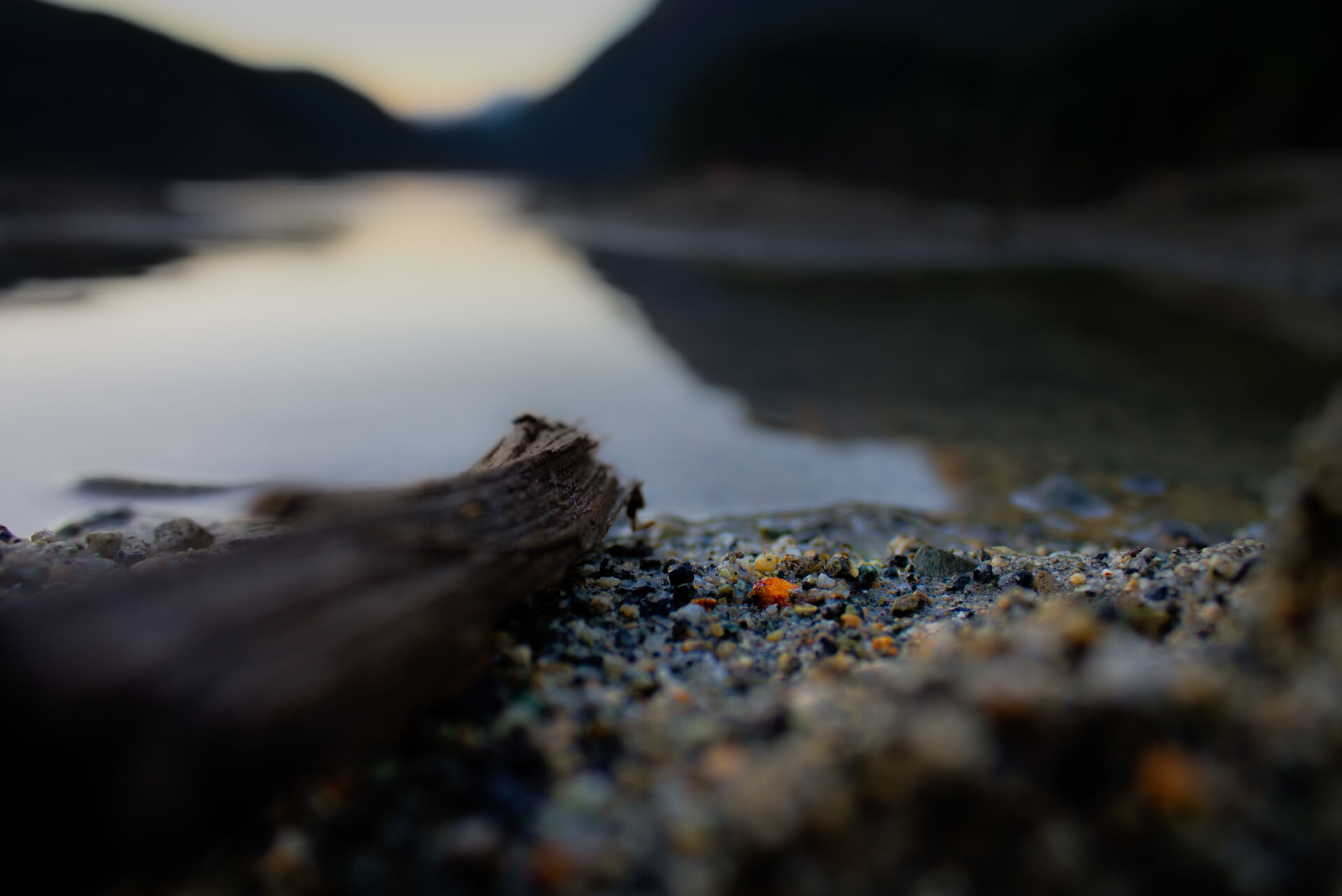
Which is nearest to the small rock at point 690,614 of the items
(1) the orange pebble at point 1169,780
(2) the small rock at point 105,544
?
(1) the orange pebble at point 1169,780

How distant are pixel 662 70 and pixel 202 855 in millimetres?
103145

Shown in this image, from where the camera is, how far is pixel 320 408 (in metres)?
8.67

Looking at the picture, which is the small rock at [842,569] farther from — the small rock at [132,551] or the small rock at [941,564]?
the small rock at [132,551]

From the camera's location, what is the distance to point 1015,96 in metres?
42.7

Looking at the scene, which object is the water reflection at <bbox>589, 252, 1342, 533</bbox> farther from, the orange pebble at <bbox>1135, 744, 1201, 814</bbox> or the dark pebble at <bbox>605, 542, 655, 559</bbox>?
the orange pebble at <bbox>1135, 744, 1201, 814</bbox>

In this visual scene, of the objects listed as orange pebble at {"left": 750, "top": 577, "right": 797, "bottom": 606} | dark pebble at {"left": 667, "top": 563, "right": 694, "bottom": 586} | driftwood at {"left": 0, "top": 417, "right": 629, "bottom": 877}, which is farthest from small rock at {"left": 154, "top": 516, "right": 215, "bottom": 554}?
orange pebble at {"left": 750, "top": 577, "right": 797, "bottom": 606}

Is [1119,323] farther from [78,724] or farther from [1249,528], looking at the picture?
[78,724]

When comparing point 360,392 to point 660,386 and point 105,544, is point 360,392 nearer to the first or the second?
point 660,386

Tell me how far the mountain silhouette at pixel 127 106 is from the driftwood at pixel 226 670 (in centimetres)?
4283

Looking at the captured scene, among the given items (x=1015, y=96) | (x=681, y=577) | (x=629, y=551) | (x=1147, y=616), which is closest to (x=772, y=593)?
(x=681, y=577)

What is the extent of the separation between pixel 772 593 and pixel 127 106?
211ft

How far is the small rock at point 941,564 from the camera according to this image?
13.0 ft

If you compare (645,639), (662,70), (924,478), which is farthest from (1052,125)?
(662,70)

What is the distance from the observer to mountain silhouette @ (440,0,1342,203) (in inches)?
1341
